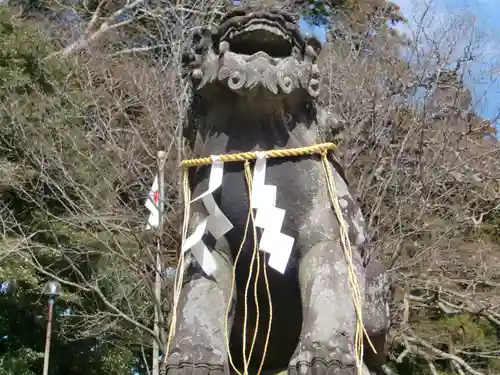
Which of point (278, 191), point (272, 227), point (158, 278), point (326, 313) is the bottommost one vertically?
point (326, 313)

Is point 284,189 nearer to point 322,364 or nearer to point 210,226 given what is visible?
point 210,226

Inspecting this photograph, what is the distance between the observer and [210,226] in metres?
2.38

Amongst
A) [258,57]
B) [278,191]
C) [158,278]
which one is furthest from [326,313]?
[158,278]

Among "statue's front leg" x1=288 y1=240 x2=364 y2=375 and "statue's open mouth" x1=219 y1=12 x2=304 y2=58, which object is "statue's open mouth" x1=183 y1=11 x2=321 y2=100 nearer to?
"statue's open mouth" x1=219 y1=12 x2=304 y2=58

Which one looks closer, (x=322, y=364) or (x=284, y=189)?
(x=322, y=364)

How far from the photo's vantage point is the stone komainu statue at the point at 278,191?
226cm

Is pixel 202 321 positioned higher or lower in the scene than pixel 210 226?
lower

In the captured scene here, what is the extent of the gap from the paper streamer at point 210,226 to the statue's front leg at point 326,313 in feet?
0.97

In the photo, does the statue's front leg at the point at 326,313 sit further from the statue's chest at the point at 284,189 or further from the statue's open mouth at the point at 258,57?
the statue's open mouth at the point at 258,57

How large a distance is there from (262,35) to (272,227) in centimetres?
66

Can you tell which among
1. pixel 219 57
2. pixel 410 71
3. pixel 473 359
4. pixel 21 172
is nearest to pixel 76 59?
pixel 21 172

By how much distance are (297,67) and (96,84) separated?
9.75 m

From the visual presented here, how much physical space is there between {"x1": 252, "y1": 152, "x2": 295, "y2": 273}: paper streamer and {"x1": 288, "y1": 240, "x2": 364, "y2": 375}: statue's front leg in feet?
0.26

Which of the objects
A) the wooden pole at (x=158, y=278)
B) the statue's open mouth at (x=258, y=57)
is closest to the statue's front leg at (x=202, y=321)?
the statue's open mouth at (x=258, y=57)
